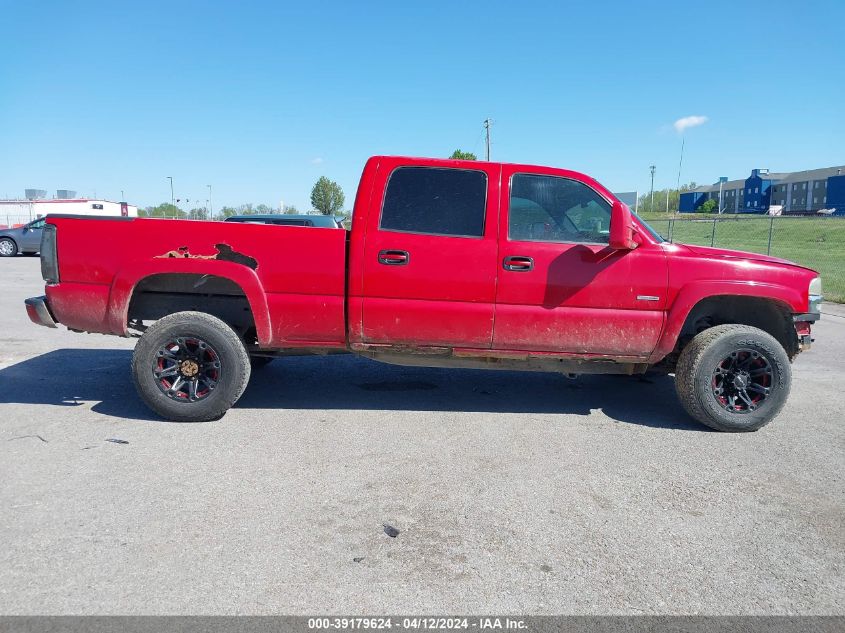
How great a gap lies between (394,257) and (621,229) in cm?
166

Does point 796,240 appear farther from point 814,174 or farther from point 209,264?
point 814,174

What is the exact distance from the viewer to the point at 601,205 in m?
4.79

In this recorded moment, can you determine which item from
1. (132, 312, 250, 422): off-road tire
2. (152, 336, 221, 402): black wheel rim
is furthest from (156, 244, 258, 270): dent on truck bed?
(152, 336, 221, 402): black wheel rim

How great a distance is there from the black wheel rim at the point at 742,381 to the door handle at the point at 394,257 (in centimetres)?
257

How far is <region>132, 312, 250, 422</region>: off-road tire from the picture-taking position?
4.72 meters

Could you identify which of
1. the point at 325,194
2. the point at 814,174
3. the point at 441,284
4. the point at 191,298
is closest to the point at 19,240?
the point at 191,298

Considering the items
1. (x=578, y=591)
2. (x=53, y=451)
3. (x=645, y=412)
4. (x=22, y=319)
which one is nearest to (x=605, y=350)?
(x=645, y=412)

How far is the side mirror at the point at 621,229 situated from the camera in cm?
445

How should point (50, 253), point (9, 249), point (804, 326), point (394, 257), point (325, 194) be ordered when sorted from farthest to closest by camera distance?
point (325, 194)
point (9, 249)
point (804, 326)
point (50, 253)
point (394, 257)

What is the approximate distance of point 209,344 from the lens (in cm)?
475

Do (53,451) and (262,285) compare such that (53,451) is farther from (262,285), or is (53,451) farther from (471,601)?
(471,601)

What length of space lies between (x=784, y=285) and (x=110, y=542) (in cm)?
486

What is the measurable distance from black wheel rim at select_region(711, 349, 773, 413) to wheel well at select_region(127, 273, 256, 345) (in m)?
3.81

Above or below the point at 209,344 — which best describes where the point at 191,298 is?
above
